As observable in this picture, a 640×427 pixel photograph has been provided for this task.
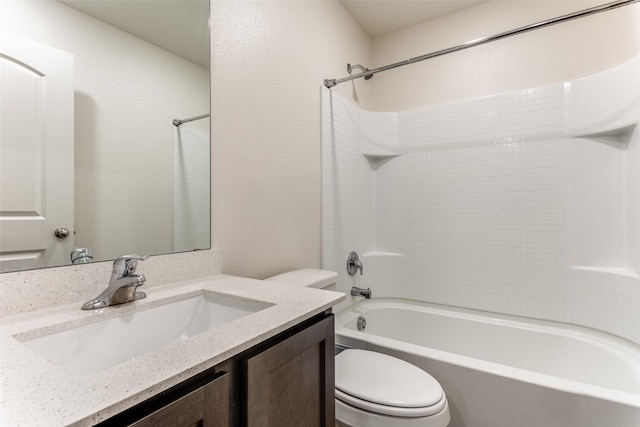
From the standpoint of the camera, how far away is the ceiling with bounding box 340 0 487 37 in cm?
212

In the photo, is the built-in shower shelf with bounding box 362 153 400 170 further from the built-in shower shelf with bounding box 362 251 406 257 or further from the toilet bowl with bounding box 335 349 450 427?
the toilet bowl with bounding box 335 349 450 427

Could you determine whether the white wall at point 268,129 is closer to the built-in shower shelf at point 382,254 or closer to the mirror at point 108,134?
the mirror at point 108,134

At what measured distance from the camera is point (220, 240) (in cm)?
125

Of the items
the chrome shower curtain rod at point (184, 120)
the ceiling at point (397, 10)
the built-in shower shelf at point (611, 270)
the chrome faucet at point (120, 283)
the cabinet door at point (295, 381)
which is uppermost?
the ceiling at point (397, 10)

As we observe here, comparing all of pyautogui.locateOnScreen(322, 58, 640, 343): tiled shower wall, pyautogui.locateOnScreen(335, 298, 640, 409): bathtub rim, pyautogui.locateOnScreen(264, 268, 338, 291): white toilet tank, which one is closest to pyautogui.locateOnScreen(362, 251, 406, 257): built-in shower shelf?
pyautogui.locateOnScreen(322, 58, 640, 343): tiled shower wall


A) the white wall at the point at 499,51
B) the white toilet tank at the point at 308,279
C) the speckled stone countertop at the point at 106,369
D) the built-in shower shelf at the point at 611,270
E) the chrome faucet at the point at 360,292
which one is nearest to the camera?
the speckled stone countertop at the point at 106,369

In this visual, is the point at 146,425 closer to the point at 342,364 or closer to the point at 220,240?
the point at 220,240

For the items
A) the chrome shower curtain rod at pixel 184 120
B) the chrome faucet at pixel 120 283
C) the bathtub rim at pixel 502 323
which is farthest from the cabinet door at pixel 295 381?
the chrome shower curtain rod at pixel 184 120

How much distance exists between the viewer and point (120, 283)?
833 mm

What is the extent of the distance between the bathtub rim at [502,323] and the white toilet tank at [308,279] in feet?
1.16

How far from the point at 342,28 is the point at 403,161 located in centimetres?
101

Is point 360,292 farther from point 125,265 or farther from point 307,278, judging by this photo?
point 125,265

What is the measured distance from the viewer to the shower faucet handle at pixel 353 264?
6.97 feet

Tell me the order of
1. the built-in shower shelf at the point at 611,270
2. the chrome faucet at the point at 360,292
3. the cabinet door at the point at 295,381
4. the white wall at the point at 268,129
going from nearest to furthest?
the cabinet door at the point at 295,381 < the white wall at the point at 268,129 < the built-in shower shelf at the point at 611,270 < the chrome faucet at the point at 360,292
